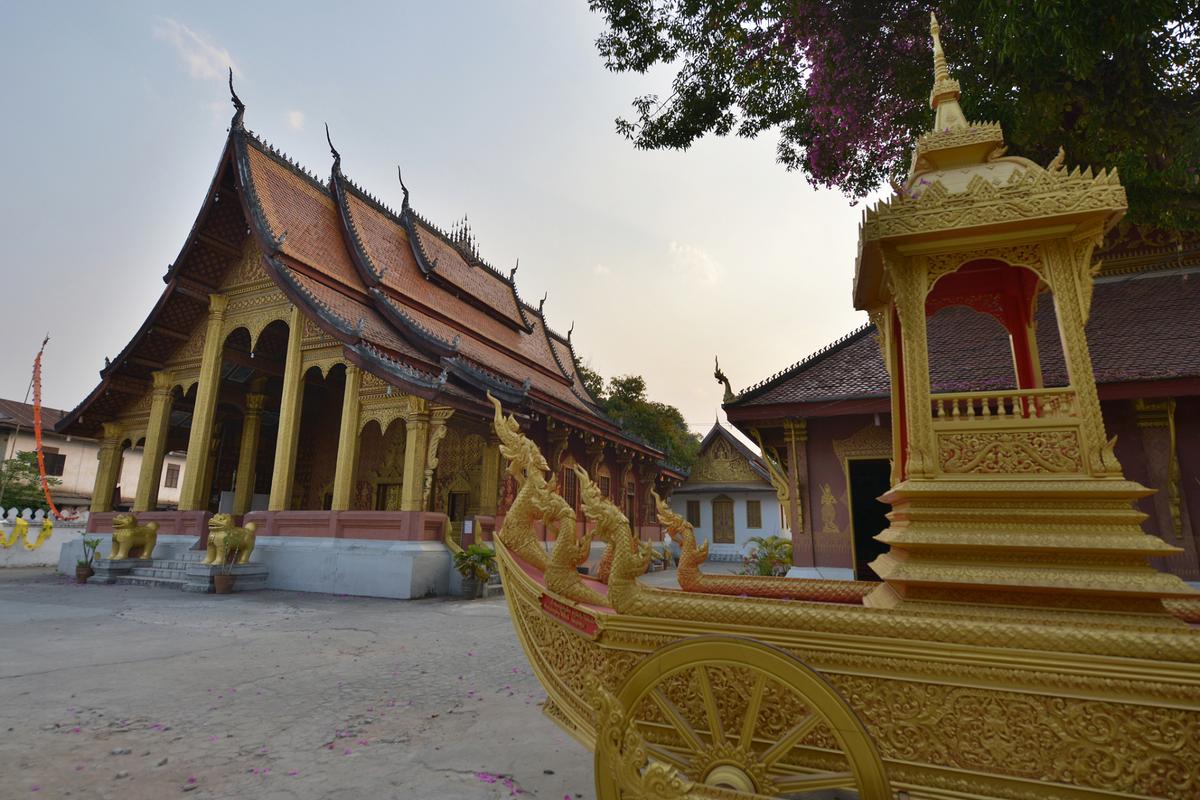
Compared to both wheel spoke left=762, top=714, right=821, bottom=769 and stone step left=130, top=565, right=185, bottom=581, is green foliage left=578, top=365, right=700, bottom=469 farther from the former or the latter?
wheel spoke left=762, top=714, right=821, bottom=769

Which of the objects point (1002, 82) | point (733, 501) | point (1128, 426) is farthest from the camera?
point (733, 501)

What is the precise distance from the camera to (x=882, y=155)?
7.52m

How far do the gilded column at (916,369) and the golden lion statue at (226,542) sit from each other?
1093 cm

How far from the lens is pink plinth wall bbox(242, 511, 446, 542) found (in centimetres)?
965

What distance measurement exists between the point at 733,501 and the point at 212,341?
741 inches

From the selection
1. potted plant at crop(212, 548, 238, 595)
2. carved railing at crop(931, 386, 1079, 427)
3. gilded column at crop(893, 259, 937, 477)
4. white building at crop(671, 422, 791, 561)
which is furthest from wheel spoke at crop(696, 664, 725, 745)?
white building at crop(671, 422, 791, 561)

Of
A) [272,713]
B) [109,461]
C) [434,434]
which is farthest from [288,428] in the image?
[272,713]

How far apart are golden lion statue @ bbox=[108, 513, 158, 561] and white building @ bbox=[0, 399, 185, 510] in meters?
13.2

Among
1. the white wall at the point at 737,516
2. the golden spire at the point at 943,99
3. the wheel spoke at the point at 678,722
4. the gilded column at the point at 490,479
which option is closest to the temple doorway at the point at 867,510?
the golden spire at the point at 943,99

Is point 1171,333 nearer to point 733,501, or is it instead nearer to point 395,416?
point 395,416

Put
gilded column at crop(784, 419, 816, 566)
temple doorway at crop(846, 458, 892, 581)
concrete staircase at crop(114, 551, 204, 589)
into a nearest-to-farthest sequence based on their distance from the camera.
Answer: gilded column at crop(784, 419, 816, 566)
temple doorway at crop(846, 458, 892, 581)
concrete staircase at crop(114, 551, 204, 589)

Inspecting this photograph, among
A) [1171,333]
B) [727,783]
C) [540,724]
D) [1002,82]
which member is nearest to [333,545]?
[540,724]

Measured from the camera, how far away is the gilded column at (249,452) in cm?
1329

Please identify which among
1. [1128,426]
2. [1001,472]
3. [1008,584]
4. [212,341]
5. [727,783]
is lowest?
[727,783]
